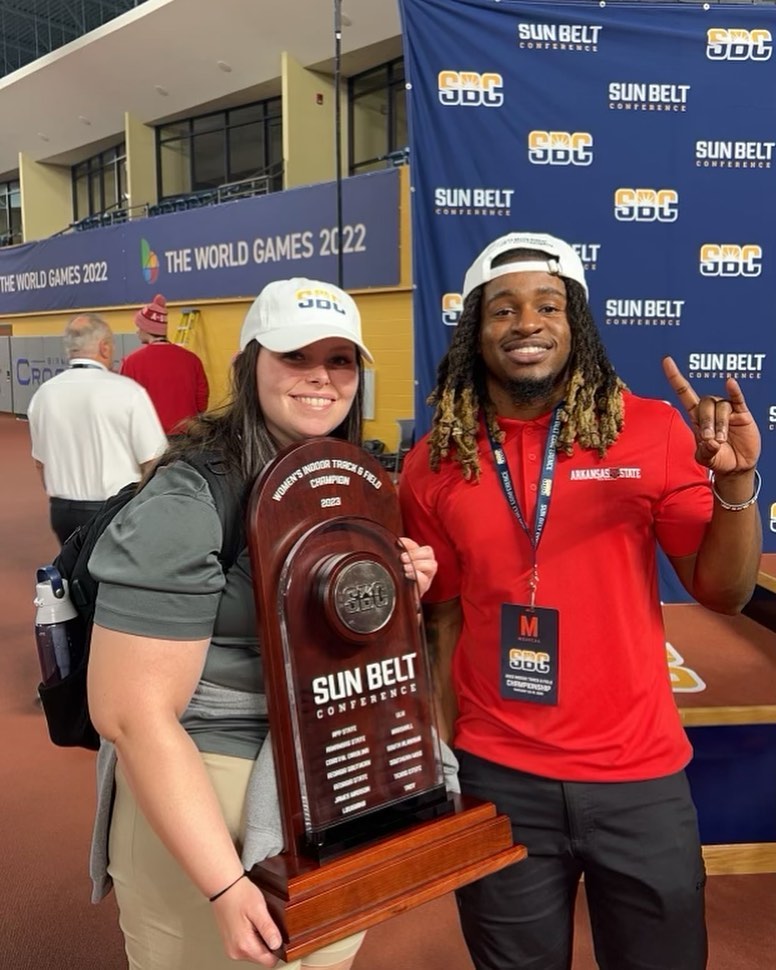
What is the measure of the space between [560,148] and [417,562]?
8.56ft

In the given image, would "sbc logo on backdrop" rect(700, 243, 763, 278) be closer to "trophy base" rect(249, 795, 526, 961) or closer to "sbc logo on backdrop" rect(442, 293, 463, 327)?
"sbc logo on backdrop" rect(442, 293, 463, 327)

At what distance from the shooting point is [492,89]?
3.07 metres

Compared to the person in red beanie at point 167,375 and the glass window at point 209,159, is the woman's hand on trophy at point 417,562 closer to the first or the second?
the person in red beanie at point 167,375

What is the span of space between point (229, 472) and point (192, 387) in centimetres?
353

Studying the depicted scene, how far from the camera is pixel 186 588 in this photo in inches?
35.3

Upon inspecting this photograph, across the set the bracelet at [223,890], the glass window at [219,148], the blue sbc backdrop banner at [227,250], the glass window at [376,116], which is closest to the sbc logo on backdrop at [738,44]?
the bracelet at [223,890]

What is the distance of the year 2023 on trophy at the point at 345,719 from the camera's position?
924mm

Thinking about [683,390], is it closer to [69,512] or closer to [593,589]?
[593,589]

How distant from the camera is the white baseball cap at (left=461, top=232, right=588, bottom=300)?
131cm

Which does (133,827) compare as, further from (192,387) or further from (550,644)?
(192,387)

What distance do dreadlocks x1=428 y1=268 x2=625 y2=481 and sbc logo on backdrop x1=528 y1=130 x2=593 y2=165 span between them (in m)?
2.07

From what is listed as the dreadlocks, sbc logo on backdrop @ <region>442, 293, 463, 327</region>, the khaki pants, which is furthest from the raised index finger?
sbc logo on backdrop @ <region>442, 293, 463, 327</region>

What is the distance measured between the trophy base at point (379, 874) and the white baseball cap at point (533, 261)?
0.84 metres

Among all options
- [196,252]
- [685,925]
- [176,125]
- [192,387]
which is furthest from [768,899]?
[176,125]
